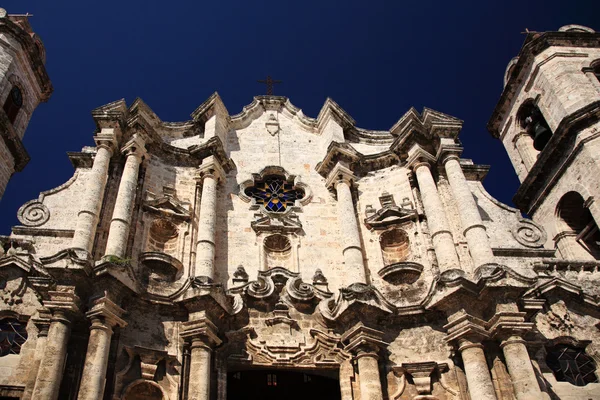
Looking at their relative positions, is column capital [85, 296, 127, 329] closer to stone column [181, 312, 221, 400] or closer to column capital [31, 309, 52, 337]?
column capital [31, 309, 52, 337]

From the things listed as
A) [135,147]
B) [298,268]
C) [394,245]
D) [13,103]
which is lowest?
[298,268]

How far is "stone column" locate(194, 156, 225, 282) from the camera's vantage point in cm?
1282

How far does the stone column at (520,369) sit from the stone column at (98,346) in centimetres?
762

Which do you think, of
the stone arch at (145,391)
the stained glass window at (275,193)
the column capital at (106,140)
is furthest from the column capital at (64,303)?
the stained glass window at (275,193)

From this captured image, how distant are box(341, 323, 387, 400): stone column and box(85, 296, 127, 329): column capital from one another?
4.71m

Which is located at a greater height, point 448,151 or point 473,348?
point 448,151

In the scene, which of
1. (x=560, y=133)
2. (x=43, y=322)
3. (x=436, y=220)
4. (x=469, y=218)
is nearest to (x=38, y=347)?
(x=43, y=322)

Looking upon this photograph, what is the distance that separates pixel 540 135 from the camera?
2031 cm

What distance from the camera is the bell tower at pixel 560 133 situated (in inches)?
657

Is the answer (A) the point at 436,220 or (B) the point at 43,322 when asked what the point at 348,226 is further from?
(B) the point at 43,322

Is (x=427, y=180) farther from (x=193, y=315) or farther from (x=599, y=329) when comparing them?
(x=193, y=315)

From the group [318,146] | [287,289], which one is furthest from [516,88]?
[287,289]

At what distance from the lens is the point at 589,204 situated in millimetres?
16234

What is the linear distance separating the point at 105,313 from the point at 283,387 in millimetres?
4873
